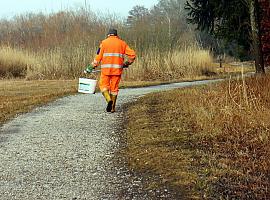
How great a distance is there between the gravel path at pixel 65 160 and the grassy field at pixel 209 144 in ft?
1.12

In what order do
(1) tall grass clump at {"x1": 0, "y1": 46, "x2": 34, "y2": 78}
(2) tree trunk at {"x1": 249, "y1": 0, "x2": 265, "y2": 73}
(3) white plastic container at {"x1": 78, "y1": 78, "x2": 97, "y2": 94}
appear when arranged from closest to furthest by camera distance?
(3) white plastic container at {"x1": 78, "y1": 78, "x2": 97, "y2": 94}, (2) tree trunk at {"x1": 249, "y1": 0, "x2": 265, "y2": 73}, (1) tall grass clump at {"x1": 0, "y1": 46, "x2": 34, "y2": 78}

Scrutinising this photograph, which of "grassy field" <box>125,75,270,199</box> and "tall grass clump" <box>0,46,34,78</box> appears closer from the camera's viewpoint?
"grassy field" <box>125,75,270,199</box>

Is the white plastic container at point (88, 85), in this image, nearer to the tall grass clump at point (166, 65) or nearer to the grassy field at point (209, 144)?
the grassy field at point (209, 144)

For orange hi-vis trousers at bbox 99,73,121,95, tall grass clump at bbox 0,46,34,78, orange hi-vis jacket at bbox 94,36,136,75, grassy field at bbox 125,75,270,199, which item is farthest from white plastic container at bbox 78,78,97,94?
tall grass clump at bbox 0,46,34,78

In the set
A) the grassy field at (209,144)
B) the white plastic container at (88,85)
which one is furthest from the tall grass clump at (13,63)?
the grassy field at (209,144)

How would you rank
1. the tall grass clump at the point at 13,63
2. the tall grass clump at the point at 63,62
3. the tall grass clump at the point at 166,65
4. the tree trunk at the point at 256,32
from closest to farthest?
1. the tree trunk at the point at 256,32
2. the tall grass clump at the point at 166,65
3. the tall grass clump at the point at 63,62
4. the tall grass clump at the point at 13,63

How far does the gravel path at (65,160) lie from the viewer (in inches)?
190

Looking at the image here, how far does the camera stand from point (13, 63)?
90.5 ft

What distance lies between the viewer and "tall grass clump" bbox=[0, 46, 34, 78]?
27.5 meters

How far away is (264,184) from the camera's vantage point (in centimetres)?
464

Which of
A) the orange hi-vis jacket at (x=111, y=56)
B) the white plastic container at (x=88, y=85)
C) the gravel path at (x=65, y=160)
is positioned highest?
the orange hi-vis jacket at (x=111, y=56)

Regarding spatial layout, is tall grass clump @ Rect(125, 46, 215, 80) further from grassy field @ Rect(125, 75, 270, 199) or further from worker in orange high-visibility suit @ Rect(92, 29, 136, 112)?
grassy field @ Rect(125, 75, 270, 199)

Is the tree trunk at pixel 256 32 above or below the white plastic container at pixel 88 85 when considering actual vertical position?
above

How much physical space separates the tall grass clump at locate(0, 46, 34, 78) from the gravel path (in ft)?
59.5
